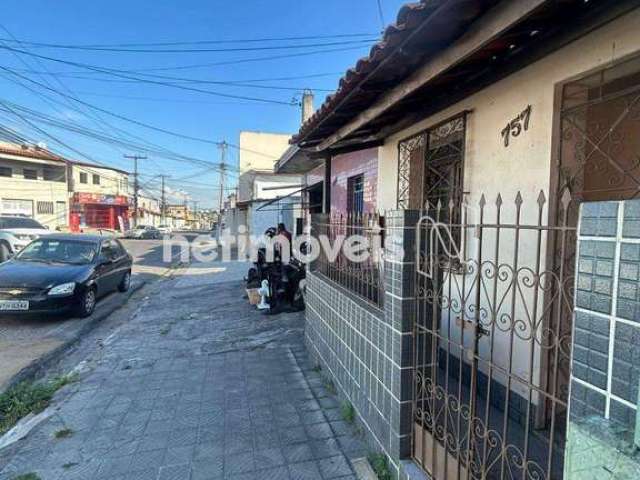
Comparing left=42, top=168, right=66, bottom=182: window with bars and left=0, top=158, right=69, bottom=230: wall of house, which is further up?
left=42, top=168, right=66, bottom=182: window with bars

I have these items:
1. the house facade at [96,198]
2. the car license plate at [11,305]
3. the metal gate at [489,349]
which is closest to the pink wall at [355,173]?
the metal gate at [489,349]

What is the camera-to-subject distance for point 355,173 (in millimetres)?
7180

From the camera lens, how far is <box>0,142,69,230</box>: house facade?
30.0 metres

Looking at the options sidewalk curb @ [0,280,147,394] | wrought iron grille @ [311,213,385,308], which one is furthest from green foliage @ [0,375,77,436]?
wrought iron grille @ [311,213,385,308]

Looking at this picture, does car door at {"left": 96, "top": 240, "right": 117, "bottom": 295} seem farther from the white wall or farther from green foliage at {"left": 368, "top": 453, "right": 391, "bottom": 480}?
the white wall

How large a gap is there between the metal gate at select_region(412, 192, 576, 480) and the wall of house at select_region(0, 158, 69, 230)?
3567cm

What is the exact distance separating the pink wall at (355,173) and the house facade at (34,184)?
3078 centimetres

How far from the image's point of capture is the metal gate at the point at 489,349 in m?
1.54

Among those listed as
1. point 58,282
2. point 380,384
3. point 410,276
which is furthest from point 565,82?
point 58,282

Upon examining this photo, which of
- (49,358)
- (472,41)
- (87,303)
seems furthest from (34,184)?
(472,41)

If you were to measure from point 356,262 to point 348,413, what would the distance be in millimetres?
1277

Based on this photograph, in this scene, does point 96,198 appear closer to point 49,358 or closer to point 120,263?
point 120,263

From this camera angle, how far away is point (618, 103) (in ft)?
8.82

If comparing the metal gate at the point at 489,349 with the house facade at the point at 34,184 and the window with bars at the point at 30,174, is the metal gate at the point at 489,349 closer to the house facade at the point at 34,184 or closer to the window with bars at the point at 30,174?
the house facade at the point at 34,184
